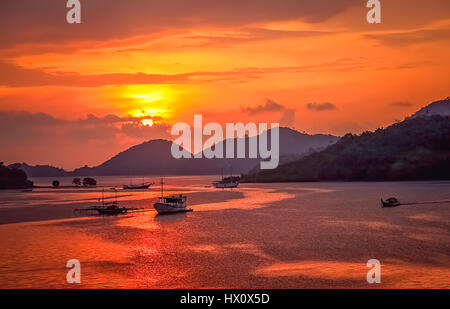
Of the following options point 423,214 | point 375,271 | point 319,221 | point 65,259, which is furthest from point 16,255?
point 423,214

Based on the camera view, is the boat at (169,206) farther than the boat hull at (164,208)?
Yes

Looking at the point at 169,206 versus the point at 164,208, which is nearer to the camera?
the point at 164,208

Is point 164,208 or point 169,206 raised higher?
point 169,206

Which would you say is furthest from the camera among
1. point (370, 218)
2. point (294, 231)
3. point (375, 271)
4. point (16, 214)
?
point (16, 214)

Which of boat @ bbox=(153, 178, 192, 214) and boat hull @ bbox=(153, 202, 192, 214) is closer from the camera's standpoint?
boat hull @ bbox=(153, 202, 192, 214)

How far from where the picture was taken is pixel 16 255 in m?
46.5

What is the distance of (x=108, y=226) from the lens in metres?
71.7

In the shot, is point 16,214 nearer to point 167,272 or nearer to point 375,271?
point 167,272

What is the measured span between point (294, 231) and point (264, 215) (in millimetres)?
24573

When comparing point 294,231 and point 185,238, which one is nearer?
point 185,238

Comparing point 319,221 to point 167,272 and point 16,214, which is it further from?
point 16,214
